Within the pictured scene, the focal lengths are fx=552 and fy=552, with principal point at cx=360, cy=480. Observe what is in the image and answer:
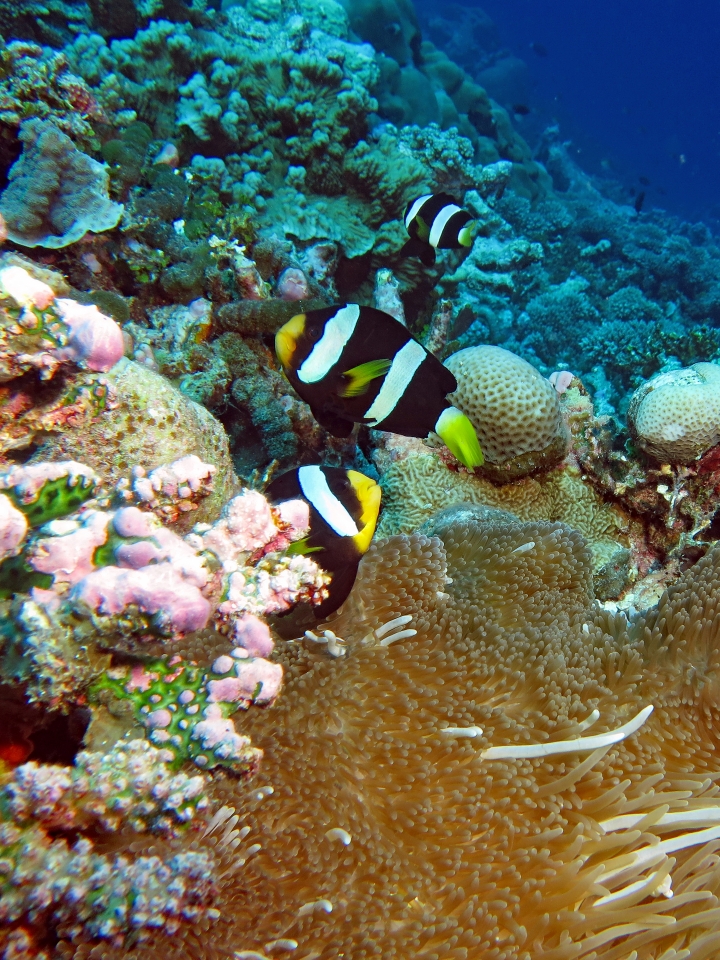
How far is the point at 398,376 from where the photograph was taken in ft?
8.04

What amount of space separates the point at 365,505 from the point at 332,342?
0.89 m

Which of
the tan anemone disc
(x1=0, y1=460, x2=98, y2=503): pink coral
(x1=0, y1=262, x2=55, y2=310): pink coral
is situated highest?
(x1=0, y1=262, x2=55, y2=310): pink coral

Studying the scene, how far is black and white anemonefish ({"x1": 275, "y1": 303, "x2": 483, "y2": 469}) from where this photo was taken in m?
2.35

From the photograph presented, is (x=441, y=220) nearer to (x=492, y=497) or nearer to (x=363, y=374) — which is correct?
(x=492, y=497)

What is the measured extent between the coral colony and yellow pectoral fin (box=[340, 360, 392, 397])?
0.01 metres

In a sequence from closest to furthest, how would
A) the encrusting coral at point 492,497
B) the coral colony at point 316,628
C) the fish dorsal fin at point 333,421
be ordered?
the coral colony at point 316,628 → the fish dorsal fin at point 333,421 → the encrusting coral at point 492,497

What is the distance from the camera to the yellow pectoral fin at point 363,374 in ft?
7.67

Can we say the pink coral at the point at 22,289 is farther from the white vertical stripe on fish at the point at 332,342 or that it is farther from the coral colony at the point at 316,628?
the white vertical stripe on fish at the point at 332,342

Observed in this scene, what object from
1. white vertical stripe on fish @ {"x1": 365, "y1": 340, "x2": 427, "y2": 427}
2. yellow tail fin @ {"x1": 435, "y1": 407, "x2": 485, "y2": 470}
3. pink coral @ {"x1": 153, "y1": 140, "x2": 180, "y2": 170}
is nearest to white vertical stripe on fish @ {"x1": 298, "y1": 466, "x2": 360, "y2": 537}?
white vertical stripe on fish @ {"x1": 365, "y1": 340, "x2": 427, "y2": 427}

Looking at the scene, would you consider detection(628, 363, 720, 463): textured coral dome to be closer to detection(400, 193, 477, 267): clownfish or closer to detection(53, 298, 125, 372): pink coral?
detection(400, 193, 477, 267): clownfish

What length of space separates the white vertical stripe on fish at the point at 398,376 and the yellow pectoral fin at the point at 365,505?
720mm

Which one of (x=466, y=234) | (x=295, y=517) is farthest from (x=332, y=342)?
(x=466, y=234)

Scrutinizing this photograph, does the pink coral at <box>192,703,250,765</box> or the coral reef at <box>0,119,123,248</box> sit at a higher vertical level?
the coral reef at <box>0,119,123,248</box>

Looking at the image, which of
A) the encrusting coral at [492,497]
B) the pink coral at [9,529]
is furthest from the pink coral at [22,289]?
the encrusting coral at [492,497]
